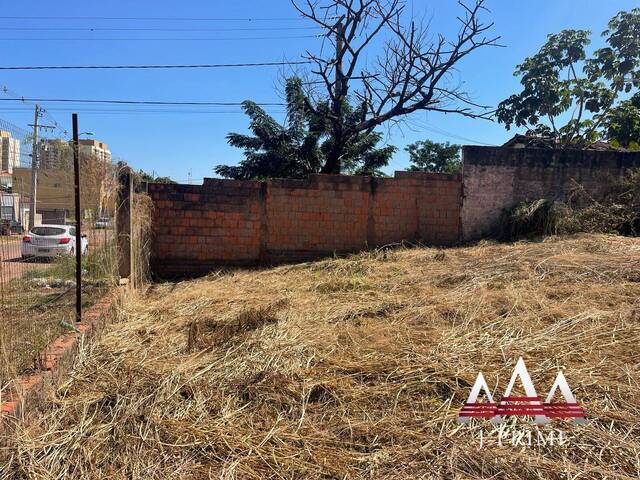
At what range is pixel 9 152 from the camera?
3354 millimetres

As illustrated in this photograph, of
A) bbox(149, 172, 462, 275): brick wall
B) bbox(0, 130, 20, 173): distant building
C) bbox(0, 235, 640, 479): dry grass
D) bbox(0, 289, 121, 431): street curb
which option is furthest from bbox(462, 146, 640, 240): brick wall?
bbox(0, 130, 20, 173): distant building

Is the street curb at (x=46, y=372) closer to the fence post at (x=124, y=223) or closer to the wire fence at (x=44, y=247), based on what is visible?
the wire fence at (x=44, y=247)

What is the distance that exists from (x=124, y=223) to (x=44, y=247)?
223cm

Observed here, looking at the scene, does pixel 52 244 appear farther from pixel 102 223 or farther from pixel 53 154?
pixel 53 154

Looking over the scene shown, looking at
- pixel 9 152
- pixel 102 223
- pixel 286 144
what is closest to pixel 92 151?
pixel 102 223

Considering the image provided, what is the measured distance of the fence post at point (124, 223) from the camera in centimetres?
606

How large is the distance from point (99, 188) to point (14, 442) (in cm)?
363

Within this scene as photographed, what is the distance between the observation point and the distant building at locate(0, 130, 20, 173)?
318 centimetres

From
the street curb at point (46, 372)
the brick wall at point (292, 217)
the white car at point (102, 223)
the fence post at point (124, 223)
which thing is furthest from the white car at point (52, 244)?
the street curb at point (46, 372)

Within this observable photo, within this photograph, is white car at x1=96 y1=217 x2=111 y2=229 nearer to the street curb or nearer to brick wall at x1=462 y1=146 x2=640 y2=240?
the street curb

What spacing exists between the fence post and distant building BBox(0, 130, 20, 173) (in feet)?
8.28

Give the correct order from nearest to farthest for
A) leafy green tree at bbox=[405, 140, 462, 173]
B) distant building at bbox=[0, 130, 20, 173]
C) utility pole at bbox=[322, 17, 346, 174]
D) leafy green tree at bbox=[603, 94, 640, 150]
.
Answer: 1. distant building at bbox=[0, 130, 20, 173]
2. utility pole at bbox=[322, 17, 346, 174]
3. leafy green tree at bbox=[603, 94, 640, 150]
4. leafy green tree at bbox=[405, 140, 462, 173]

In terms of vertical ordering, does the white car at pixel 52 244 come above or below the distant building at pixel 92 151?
below

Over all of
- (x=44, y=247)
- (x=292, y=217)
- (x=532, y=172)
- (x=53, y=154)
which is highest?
→ (x=532, y=172)
